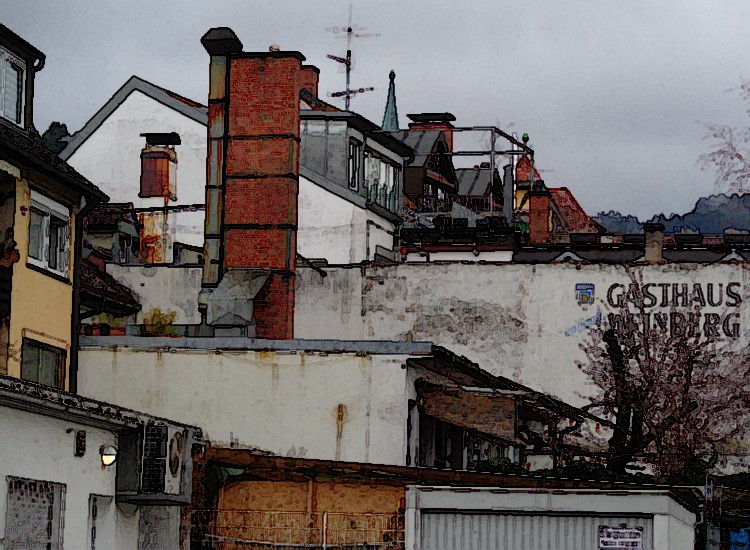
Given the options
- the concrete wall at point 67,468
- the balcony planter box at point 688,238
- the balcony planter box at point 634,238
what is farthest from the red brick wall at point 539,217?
the concrete wall at point 67,468

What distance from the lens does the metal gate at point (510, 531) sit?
20156mm

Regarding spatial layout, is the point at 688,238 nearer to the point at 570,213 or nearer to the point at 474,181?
the point at 474,181

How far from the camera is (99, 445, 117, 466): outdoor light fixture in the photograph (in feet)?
60.5

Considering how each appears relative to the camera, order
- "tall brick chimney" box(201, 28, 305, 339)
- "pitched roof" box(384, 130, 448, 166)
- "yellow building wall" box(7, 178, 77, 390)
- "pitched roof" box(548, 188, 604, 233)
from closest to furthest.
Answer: "yellow building wall" box(7, 178, 77, 390) < "tall brick chimney" box(201, 28, 305, 339) < "pitched roof" box(384, 130, 448, 166) < "pitched roof" box(548, 188, 604, 233)

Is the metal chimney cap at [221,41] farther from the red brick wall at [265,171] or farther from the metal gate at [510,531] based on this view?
the metal gate at [510,531]

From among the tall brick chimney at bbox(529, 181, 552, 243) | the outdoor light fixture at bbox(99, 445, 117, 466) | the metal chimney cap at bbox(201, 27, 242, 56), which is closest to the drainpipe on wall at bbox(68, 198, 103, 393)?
the metal chimney cap at bbox(201, 27, 242, 56)

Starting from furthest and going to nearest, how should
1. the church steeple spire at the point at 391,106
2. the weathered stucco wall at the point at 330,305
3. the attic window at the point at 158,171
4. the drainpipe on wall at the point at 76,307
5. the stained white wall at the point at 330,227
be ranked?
the church steeple spire at the point at 391,106 → the attic window at the point at 158,171 → the stained white wall at the point at 330,227 → the weathered stucco wall at the point at 330,305 → the drainpipe on wall at the point at 76,307

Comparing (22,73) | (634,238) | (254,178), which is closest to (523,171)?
(634,238)

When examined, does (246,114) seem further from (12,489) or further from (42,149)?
(12,489)

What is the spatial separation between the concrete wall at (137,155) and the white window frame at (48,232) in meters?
18.8

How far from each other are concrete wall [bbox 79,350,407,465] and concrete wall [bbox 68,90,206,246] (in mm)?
21149

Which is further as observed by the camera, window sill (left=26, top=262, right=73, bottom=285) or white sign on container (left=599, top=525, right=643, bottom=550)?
window sill (left=26, top=262, right=73, bottom=285)

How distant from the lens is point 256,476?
71.5 feet

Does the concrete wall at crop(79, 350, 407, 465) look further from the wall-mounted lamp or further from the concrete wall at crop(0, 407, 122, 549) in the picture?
the wall-mounted lamp
